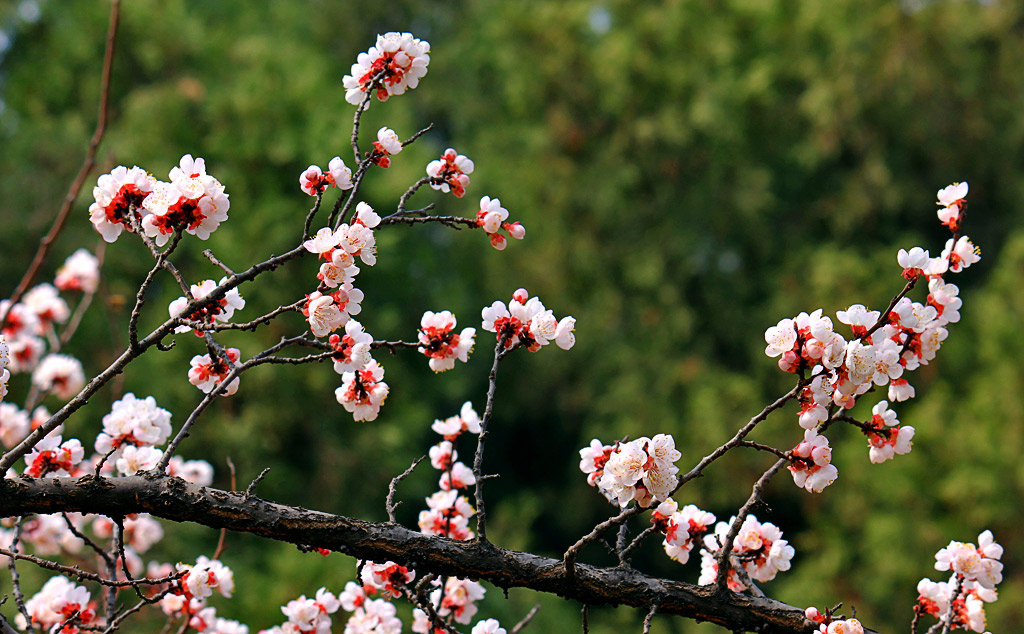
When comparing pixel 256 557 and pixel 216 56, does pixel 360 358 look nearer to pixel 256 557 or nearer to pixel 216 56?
pixel 256 557

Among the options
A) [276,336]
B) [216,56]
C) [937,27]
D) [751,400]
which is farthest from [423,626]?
[937,27]

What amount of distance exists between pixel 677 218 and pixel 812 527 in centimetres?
369

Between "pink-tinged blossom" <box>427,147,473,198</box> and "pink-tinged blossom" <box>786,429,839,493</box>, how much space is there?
68 cm

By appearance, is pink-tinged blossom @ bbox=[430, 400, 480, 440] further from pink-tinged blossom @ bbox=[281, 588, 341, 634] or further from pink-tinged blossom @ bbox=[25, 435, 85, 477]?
pink-tinged blossom @ bbox=[25, 435, 85, 477]

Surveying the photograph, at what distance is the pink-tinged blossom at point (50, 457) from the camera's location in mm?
1500

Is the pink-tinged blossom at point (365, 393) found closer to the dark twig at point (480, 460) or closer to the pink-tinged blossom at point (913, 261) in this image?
the dark twig at point (480, 460)

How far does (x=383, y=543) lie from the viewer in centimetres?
128

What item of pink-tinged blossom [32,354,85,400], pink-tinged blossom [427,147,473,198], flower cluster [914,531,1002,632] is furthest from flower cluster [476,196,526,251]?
pink-tinged blossom [32,354,85,400]

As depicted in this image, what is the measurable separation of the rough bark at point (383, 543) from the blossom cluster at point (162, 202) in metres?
0.34

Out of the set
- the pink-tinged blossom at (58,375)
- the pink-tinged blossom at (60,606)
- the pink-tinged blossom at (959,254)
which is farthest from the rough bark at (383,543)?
the pink-tinged blossom at (58,375)

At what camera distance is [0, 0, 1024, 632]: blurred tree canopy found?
780 centimetres

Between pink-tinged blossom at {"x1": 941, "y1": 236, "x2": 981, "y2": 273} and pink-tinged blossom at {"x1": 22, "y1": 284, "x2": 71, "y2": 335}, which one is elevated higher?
pink-tinged blossom at {"x1": 22, "y1": 284, "x2": 71, "y2": 335}

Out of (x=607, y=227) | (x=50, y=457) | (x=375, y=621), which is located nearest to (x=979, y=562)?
(x=375, y=621)

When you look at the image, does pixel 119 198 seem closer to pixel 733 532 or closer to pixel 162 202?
pixel 162 202
